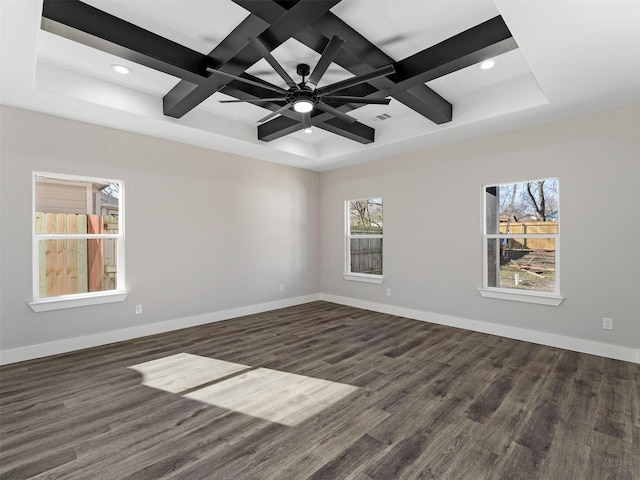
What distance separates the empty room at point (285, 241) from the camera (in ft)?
6.77

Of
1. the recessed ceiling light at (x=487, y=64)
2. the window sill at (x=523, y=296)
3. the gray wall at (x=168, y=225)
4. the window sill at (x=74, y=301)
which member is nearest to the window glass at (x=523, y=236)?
the window sill at (x=523, y=296)

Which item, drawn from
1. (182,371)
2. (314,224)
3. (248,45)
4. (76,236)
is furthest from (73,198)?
(314,224)

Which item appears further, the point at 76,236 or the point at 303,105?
the point at 76,236

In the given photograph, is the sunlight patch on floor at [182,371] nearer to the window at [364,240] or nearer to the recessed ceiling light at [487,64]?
the window at [364,240]

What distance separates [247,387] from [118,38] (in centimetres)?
307

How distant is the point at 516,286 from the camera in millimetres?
4195

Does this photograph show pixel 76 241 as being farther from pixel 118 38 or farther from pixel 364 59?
pixel 364 59

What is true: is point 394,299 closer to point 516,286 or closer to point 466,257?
point 466,257

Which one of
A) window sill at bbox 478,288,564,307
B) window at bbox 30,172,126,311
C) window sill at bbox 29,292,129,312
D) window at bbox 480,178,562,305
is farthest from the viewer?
window at bbox 480,178,562,305

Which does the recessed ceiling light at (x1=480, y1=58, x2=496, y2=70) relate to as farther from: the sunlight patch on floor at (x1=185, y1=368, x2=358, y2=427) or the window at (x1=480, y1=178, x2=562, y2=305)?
the sunlight patch on floor at (x1=185, y1=368, x2=358, y2=427)

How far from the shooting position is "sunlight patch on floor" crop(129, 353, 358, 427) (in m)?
2.42

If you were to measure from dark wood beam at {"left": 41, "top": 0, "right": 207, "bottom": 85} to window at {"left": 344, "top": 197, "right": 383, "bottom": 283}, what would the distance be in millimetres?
3735

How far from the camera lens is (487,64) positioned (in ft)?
10.0

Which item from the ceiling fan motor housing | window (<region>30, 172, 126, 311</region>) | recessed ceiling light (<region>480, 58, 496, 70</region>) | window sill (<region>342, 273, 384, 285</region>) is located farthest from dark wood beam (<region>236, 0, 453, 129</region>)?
window (<region>30, 172, 126, 311</region>)
